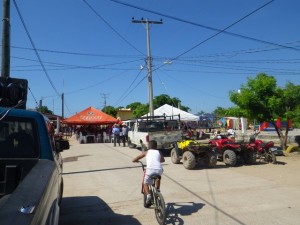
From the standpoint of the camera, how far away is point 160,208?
6.12m

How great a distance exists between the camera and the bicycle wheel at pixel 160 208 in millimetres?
5965

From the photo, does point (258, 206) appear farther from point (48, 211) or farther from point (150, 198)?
point (48, 211)

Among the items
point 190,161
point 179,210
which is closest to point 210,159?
point 190,161

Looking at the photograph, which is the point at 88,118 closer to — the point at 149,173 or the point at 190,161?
the point at 190,161

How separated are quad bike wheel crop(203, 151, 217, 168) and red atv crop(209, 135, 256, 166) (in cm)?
35

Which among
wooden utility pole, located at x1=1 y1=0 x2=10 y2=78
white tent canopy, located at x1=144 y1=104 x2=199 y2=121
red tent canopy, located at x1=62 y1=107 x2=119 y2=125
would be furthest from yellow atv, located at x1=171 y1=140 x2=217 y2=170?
red tent canopy, located at x1=62 y1=107 x2=119 y2=125

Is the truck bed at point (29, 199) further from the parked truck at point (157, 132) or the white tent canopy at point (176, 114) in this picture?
the white tent canopy at point (176, 114)

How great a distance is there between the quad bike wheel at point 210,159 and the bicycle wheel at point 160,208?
22.8ft

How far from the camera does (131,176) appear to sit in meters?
11.3

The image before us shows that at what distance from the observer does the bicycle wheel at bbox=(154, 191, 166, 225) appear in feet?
19.6

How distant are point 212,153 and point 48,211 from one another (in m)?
11.0

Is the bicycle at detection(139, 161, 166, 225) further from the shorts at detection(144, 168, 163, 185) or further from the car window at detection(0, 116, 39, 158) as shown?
the car window at detection(0, 116, 39, 158)

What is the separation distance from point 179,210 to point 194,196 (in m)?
1.26

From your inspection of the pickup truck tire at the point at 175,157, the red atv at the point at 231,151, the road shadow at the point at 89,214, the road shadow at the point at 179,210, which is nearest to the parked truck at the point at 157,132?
the pickup truck tire at the point at 175,157
